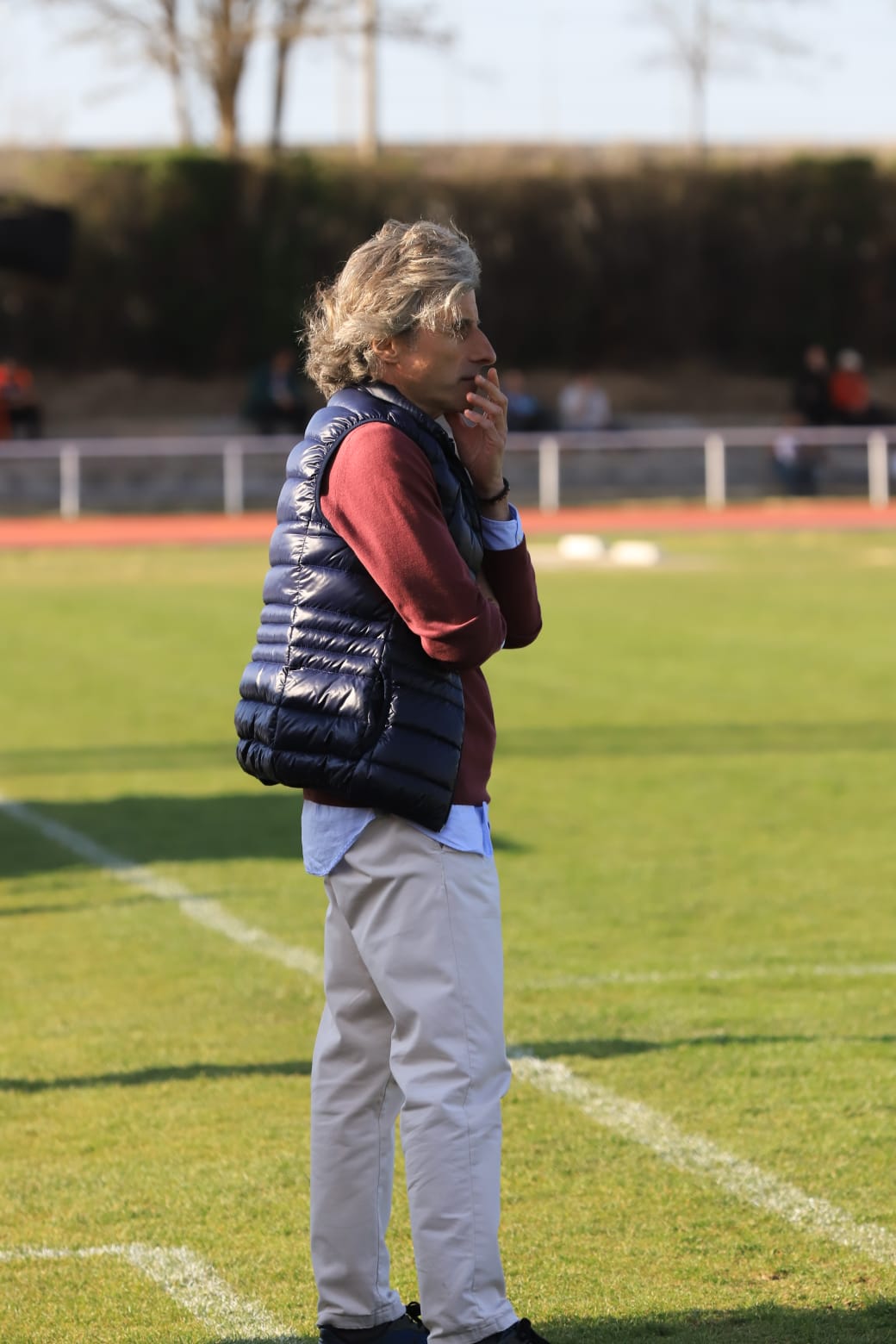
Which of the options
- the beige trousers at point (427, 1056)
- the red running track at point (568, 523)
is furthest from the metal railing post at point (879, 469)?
the beige trousers at point (427, 1056)

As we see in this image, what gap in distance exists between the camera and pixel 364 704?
3549mm

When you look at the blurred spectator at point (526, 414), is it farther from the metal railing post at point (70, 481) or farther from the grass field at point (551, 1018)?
the grass field at point (551, 1018)

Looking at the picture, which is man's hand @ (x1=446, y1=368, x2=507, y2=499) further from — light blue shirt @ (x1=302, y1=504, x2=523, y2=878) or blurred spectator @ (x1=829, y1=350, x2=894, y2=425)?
blurred spectator @ (x1=829, y1=350, x2=894, y2=425)

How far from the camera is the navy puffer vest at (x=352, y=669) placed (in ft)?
11.7

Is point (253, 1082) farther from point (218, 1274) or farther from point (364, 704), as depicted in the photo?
point (364, 704)

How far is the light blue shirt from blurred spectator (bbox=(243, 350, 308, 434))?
30.6m

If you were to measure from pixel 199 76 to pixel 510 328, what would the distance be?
8.45 metres

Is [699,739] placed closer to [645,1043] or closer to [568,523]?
[645,1043]

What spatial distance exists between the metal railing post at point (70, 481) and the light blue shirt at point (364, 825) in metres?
28.6

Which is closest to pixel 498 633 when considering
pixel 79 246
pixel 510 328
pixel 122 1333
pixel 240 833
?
pixel 122 1333

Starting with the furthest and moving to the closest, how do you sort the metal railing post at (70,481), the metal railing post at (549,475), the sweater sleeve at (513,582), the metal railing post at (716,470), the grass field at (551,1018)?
the metal railing post at (716,470)
the metal railing post at (549,475)
the metal railing post at (70,481)
the grass field at (551,1018)
the sweater sleeve at (513,582)

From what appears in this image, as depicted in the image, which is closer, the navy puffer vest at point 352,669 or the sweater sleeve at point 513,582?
the navy puffer vest at point 352,669

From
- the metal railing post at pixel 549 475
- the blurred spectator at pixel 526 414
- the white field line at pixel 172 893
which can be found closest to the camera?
the white field line at pixel 172 893

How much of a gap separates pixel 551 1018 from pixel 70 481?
26784 millimetres
